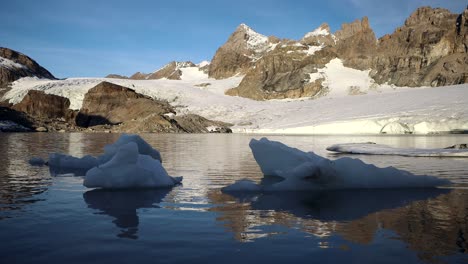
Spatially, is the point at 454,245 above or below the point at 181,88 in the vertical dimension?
below

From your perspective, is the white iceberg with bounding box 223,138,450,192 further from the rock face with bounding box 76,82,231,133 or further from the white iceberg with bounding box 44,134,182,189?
the rock face with bounding box 76,82,231,133

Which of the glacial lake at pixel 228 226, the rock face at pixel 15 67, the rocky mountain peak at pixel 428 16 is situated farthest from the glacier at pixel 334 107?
the glacial lake at pixel 228 226

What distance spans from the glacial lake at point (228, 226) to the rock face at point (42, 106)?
85.4 metres

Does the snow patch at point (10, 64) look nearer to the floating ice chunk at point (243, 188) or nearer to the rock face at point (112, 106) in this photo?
the rock face at point (112, 106)

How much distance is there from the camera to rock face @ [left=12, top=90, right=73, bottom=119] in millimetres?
87500

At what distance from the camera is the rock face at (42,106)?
87.5m

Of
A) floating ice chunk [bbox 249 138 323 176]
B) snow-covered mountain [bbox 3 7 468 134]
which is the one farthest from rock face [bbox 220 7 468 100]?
floating ice chunk [bbox 249 138 323 176]

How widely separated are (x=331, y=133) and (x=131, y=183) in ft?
173

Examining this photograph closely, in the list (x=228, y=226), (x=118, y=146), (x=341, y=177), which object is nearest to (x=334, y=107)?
(x=118, y=146)

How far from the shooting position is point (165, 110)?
87.6m

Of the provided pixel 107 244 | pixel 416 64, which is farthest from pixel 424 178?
pixel 416 64

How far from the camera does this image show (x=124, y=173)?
392 inches

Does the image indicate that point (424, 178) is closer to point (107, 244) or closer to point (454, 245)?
point (454, 245)

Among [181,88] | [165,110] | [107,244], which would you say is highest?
[181,88]
